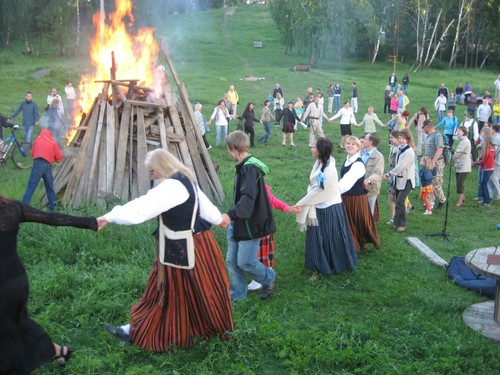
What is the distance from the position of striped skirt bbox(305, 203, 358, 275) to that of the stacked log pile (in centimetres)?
338

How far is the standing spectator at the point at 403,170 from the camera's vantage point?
30.1 feet

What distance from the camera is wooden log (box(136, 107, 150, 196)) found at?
9.62m

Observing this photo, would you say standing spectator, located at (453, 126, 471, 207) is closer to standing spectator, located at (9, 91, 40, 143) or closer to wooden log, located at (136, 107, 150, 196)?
wooden log, located at (136, 107, 150, 196)

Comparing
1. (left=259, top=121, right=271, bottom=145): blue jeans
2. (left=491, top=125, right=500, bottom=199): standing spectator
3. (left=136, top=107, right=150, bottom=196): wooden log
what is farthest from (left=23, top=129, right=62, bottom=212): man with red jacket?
(left=259, top=121, right=271, bottom=145): blue jeans

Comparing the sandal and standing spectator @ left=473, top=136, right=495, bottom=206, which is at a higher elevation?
standing spectator @ left=473, top=136, right=495, bottom=206

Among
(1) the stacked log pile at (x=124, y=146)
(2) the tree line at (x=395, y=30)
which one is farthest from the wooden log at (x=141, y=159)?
(2) the tree line at (x=395, y=30)

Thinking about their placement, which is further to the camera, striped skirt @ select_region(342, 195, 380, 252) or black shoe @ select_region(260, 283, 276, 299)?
striped skirt @ select_region(342, 195, 380, 252)

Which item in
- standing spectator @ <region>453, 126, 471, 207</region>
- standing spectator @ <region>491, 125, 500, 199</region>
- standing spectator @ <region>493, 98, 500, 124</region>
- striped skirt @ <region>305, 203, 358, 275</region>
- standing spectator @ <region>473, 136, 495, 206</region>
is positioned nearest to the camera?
striped skirt @ <region>305, 203, 358, 275</region>

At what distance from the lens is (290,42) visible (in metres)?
47.5

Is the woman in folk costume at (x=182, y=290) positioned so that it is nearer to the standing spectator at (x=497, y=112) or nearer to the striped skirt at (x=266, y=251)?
the striped skirt at (x=266, y=251)

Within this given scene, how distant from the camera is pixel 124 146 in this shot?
9766 mm

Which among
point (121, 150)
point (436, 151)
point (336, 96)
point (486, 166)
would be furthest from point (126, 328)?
point (336, 96)

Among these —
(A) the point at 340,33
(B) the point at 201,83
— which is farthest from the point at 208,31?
(B) the point at 201,83

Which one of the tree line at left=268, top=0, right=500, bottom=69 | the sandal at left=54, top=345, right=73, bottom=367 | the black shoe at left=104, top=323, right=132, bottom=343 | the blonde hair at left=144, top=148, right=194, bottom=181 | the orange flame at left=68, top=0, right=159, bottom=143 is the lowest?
the black shoe at left=104, top=323, right=132, bottom=343
